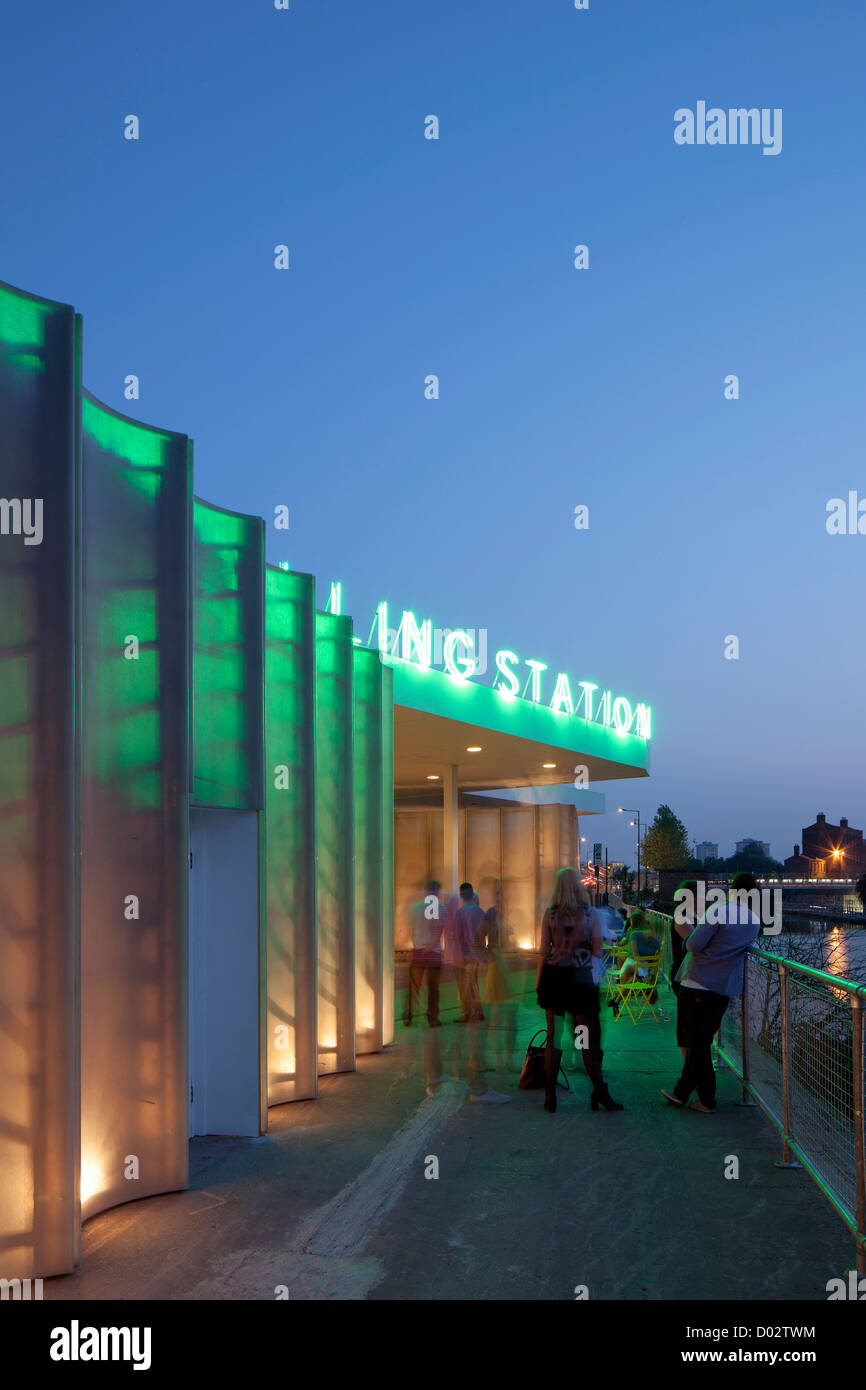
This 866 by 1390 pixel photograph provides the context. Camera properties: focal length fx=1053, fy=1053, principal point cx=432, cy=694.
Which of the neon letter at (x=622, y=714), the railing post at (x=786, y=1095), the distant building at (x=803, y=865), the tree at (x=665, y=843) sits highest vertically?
the neon letter at (x=622, y=714)

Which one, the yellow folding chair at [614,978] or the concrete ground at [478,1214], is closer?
the concrete ground at [478,1214]

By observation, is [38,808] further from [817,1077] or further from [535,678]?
[535,678]

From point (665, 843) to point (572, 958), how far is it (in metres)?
75.1

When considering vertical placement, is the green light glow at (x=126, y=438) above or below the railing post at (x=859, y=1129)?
above

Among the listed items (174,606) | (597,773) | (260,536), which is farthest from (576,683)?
(174,606)

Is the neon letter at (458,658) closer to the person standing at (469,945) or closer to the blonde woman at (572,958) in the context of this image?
the person standing at (469,945)

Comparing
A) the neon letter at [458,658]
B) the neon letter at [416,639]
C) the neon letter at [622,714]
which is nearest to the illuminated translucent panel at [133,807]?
the neon letter at [416,639]

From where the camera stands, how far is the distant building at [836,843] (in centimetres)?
11694

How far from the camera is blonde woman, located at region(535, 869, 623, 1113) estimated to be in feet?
25.2

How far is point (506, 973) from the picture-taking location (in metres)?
9.46

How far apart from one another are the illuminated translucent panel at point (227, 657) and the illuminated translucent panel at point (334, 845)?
193cm

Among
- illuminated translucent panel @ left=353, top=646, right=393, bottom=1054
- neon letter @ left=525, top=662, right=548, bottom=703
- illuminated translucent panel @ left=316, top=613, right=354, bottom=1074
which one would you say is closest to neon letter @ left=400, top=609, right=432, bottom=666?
illuminated translucent panel @ left=353, top=646, right=393, bottom=1054
